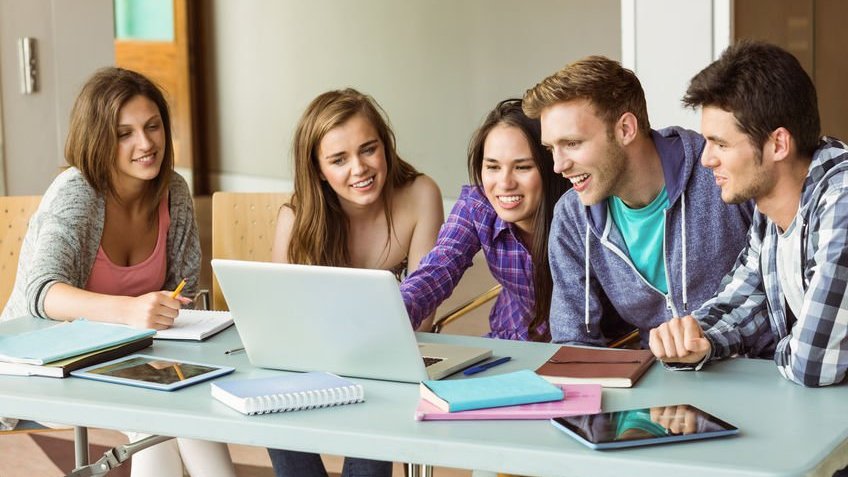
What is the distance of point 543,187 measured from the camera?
2537 mm

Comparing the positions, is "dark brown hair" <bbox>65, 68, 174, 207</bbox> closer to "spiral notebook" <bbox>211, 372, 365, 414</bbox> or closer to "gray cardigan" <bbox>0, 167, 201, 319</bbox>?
"gray cardigan" <bbox>0, 167, 201, 319</bbox>

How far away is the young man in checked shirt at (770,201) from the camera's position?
1716 mm

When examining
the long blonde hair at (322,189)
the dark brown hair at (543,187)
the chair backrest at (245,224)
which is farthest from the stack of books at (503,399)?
the chair backrest at (245,224)

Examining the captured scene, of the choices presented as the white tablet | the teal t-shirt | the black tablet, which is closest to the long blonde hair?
the teal t-shirt

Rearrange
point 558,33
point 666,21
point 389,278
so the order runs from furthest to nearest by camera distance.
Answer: point 558,33
point 666,21
point 389,278

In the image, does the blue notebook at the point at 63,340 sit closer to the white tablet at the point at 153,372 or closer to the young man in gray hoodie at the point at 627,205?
the white tablet at the point at 153,372

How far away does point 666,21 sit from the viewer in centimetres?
348

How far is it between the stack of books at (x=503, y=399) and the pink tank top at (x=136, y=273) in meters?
1.31

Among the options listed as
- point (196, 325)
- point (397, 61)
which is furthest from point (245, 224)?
point (397, 61)

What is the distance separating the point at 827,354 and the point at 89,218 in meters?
1.76

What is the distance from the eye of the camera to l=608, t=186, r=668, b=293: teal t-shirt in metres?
2.29

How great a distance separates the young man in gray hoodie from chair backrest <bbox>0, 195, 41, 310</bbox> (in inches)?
57.9

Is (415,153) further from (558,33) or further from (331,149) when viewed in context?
(331,149)

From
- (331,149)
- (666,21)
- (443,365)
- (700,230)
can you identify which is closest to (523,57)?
(666,21)
